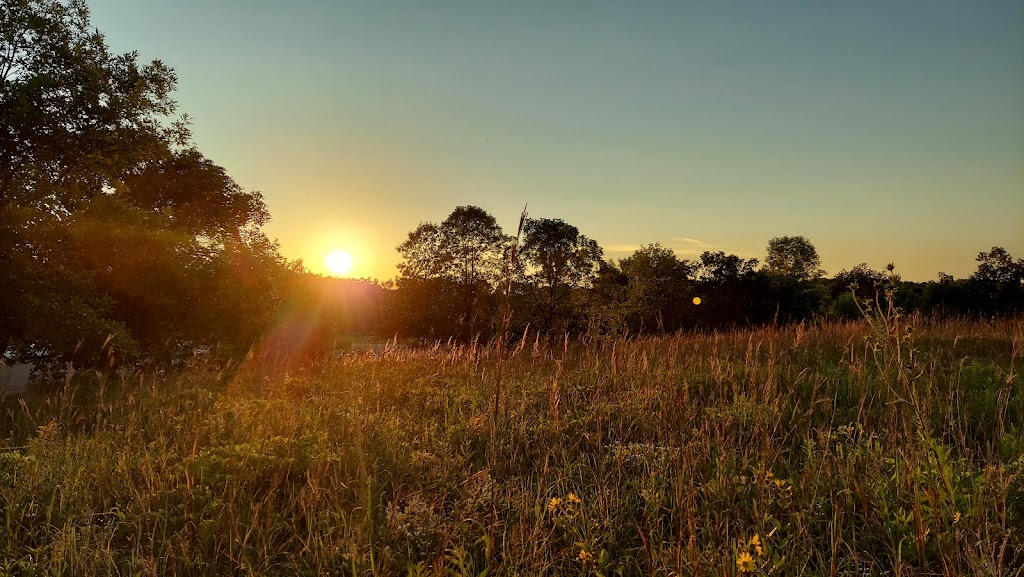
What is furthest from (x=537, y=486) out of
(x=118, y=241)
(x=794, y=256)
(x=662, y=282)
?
(x=794, y=256)

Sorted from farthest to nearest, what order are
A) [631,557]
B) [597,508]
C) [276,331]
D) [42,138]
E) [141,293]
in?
[276,331]
[141,293]
[42,138]
[597,508]
[631,557]

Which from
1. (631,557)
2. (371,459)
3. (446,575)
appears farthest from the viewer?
(371,459)

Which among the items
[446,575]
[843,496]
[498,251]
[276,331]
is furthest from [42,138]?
[498,251]

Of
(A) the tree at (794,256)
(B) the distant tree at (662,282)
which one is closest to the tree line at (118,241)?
(B) the distant tree at (662,282)

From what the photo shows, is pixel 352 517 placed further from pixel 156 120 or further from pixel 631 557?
pixel 156 120

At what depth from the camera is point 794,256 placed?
187 feet

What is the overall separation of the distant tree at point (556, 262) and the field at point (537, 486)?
1060 inches

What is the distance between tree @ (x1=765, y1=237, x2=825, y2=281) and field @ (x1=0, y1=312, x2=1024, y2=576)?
55.5 metres

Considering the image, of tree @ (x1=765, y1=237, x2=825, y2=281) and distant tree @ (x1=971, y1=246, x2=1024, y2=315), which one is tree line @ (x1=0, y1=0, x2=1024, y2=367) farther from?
tree @ (x1=765, y1=237, x2=825, y2=281)

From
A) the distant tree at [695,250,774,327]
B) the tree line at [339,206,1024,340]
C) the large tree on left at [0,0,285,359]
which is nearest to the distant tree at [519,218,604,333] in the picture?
the tree line at [339,206,1024,340]

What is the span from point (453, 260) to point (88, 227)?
2207 cm

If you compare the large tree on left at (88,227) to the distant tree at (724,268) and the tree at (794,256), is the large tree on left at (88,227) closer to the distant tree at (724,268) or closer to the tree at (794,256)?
the distant tree at (724,268)

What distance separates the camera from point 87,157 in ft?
33.8

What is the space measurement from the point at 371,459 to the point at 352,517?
72 cm
